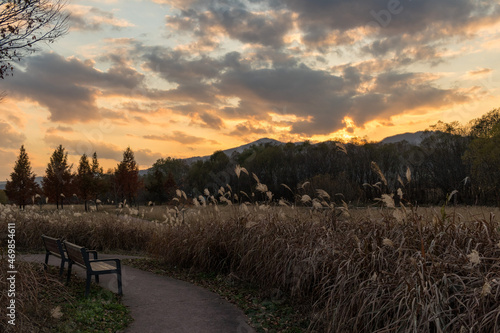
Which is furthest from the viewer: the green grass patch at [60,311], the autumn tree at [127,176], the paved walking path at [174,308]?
the autumn tree at [127,176]

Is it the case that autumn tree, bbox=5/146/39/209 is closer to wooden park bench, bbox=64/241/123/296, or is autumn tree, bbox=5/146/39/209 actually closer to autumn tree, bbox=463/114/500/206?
wooden park bench, bbox=64/241/123/296

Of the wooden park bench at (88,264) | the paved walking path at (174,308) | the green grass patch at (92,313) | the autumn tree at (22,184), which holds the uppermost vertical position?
the autumn tree at (22,184)

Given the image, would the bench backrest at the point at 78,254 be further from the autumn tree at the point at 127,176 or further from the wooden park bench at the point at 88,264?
the autumn tree at the point at 127,176

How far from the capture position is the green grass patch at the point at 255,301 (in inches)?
246

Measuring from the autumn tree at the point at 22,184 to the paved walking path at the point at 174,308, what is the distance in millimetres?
40111

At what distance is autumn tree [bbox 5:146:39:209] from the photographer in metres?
43.2

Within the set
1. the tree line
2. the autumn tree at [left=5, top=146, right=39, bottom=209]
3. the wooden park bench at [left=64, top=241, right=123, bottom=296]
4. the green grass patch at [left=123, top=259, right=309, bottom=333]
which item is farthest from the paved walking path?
the autumn tree at [left=5, top=146, right=39, bottom=209]

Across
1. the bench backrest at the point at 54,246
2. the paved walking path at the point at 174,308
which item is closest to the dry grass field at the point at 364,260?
the paved walking path at the point at 174,308

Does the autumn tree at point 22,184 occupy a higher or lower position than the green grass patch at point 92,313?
higher

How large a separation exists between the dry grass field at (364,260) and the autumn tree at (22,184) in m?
40.0

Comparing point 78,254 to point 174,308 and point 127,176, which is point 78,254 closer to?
point 174,308

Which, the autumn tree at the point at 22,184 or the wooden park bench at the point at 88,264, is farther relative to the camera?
the autumn tree at the point at 22,184

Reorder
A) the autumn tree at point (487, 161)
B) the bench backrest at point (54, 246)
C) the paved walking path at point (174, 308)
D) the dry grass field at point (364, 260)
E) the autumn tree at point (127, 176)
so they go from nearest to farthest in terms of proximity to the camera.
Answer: the dry grass field at point (364, 260) → the paved walking path at point (174, 308) → the bench backrest at point (54, 246) → the autumn tree at point (487, 161) → the autumn tree at point (127, 176)

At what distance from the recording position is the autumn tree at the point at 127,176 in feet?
160
